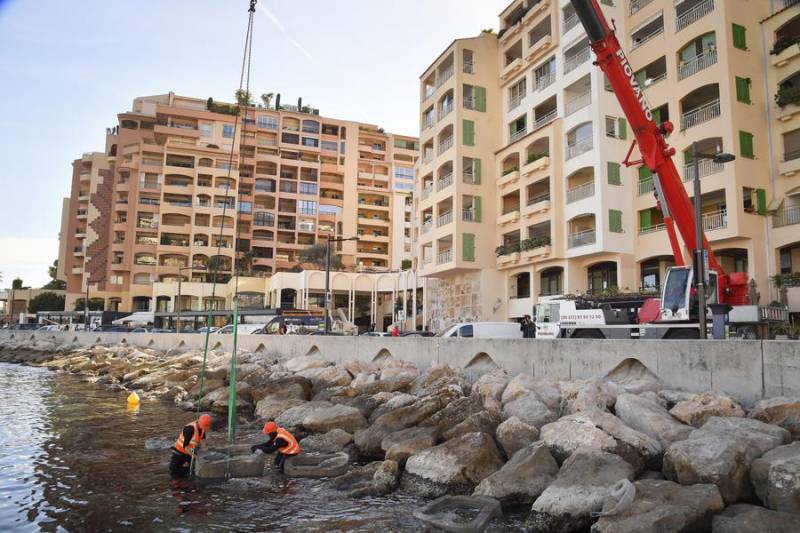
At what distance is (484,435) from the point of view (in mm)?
10922

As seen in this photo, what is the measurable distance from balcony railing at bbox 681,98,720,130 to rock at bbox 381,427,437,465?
2576 centimetres

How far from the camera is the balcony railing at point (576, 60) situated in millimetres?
34906

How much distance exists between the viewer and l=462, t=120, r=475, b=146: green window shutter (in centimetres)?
4106

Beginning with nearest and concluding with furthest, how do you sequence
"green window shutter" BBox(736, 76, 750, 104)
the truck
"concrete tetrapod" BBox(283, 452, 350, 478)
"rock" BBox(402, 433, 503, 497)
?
"rock" BBox(402, 433, 503, 497), "concrete tetrapod" BBox(283, 452, 350, 478), the truck, "green window shutter" BBox(736, 76, 750, 104)

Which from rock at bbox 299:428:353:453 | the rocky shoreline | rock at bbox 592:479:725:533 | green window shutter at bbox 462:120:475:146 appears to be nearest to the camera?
rock at bbox 592:479:725:533

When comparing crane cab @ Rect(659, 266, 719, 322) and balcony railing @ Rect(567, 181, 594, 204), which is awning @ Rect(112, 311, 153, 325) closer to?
balcony railing @ Rect(567, 181, 594, 204)

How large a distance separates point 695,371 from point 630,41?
94.6ft

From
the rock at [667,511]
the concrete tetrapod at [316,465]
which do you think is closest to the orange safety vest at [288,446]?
the concrete tetrapod at [316,465]

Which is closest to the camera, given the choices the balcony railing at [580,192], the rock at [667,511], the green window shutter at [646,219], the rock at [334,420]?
the rock at [667,511]

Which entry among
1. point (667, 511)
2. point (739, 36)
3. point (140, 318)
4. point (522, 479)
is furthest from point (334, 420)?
point (140, 318)

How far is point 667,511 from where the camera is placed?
7.30 m

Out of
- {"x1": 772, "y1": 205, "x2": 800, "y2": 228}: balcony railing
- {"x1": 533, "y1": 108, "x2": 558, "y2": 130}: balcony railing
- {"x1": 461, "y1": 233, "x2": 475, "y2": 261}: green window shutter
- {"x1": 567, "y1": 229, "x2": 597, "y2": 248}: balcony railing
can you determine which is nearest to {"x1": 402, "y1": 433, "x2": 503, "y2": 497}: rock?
{"x1": 772, "y1": 205, "x2": 800, "y2": 228}: balcony railing

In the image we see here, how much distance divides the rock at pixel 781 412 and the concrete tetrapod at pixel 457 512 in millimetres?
5087

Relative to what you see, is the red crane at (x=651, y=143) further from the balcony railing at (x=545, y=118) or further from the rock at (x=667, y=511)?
the balcony railing at (x=545, y=118)
